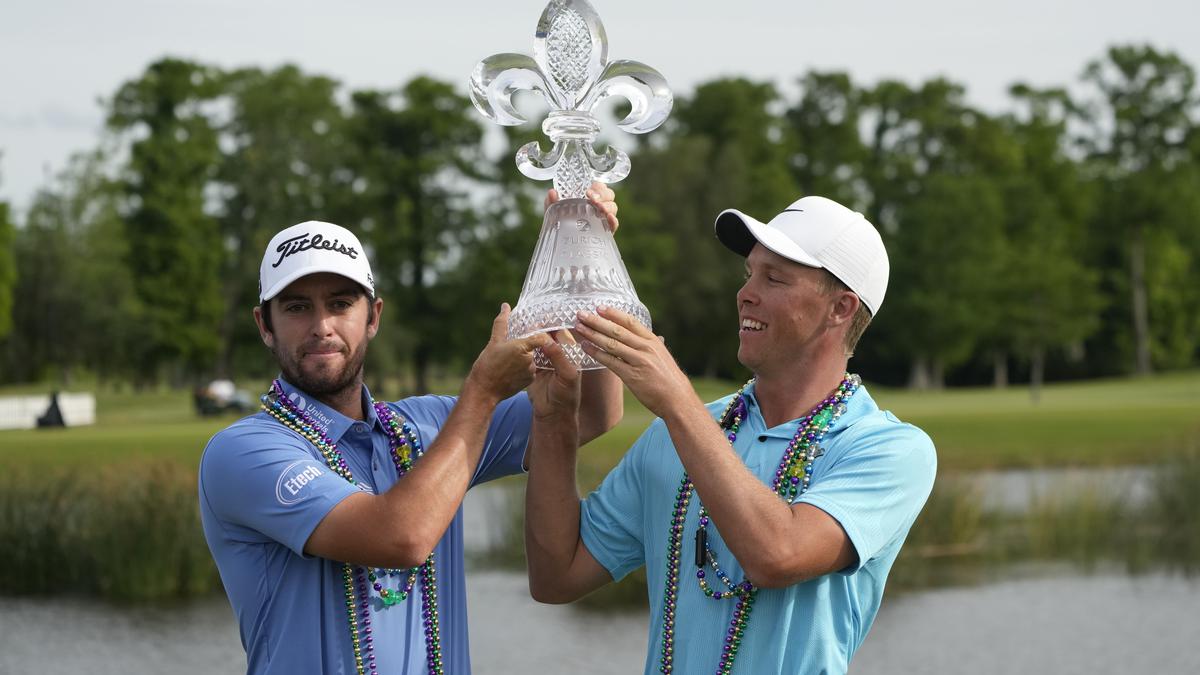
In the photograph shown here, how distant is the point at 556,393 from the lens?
11.2 ft

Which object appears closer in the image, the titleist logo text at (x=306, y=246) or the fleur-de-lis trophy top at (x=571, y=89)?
the titleist logo text at (x=306, y=246)

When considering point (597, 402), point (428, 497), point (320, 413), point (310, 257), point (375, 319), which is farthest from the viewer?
point (597, 402)

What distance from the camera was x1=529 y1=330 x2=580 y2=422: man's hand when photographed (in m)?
3.31

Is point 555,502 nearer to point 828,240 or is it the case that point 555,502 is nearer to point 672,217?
point 828,240

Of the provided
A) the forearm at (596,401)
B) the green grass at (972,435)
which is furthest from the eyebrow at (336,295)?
the green grass at (972,435)

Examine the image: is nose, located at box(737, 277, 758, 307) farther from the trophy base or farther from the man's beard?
the man's beard

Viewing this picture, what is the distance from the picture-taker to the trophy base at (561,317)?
3230 mm

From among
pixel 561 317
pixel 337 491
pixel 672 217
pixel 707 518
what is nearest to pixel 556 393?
pixel 561 317

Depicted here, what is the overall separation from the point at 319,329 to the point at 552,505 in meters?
0.71

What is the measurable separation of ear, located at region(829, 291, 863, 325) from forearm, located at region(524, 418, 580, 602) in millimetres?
689

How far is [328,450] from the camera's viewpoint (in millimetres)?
3332

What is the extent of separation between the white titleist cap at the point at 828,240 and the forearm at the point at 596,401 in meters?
0.62

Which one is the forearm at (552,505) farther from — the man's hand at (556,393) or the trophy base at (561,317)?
the trophy base at (561,317)

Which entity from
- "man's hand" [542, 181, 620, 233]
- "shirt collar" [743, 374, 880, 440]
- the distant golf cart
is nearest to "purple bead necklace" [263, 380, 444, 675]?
"man's hand" [542, 181, 620, 233]
